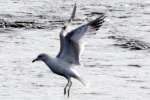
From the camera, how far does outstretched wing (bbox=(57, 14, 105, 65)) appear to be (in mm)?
10477

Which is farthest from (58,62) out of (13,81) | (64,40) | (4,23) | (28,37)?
(4,23)

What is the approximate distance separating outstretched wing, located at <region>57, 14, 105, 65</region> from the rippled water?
2.08ft

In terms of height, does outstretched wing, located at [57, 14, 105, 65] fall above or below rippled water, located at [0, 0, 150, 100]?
above

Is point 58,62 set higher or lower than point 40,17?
higher

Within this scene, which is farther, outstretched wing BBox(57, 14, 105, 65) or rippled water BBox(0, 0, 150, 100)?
rippled water BBox(0, 0, 150, 100)

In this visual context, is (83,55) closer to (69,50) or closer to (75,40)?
(69,50)

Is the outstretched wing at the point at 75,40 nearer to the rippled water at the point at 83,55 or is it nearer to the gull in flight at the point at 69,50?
the gull in flight at the point at 69,50

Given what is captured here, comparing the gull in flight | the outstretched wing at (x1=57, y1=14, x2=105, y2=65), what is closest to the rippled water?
the gull in flight

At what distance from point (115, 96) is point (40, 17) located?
6.71m

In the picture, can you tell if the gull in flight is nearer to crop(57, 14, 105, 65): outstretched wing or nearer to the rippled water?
crop(57, 14, 105, 65): outstretched wing

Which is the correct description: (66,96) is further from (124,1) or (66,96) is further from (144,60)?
(124,1)

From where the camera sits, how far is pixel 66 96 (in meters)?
11.5

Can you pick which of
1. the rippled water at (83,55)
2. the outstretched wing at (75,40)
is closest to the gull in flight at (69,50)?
the outstretched wing at (75,40)

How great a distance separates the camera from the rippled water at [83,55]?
11.8 m
